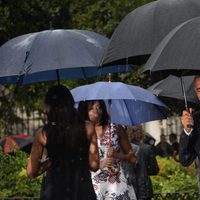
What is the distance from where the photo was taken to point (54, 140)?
690cm

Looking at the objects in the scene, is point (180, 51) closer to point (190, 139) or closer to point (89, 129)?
point (190, 139)

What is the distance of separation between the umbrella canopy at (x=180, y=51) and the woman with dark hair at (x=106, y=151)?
3.13 feet

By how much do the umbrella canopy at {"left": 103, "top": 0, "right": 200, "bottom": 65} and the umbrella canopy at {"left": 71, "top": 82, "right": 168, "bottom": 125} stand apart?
0.25 metres

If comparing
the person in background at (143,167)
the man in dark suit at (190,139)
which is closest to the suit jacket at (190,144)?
the man in dark suit at (190,139)

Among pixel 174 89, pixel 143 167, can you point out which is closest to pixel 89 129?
pixel 174 89

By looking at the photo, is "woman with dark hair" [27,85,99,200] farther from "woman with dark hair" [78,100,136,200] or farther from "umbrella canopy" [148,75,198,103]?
"umbrella canopy" [148,75,198,103]

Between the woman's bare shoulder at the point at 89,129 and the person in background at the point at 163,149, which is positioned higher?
the woman's bare shoulder at the point at 89,129

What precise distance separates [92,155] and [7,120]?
14.9 m

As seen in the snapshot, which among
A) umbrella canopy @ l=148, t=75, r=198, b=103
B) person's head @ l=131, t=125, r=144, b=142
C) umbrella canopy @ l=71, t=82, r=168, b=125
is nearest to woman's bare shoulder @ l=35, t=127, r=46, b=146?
umbrella canopy @ l=71, t=82, r=168, b=125

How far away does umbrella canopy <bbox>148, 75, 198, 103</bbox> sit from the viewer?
989 centimetres

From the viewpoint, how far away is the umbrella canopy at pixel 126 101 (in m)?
9.01

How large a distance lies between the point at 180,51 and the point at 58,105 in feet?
3.83

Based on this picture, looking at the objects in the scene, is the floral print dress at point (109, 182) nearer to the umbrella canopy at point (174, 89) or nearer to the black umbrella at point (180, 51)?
the black umbrella at point (180, 51)

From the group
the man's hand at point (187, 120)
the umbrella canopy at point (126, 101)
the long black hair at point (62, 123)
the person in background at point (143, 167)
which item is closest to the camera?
the long black hair at point (62, 123)
